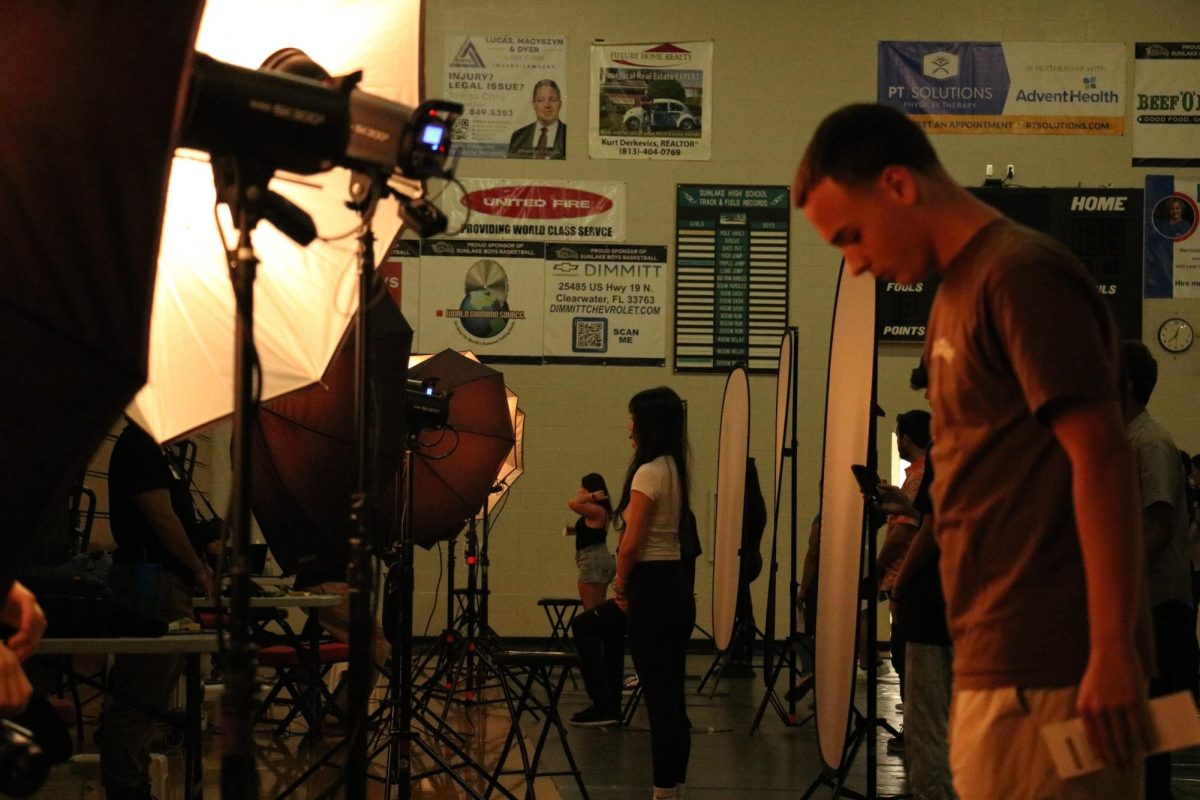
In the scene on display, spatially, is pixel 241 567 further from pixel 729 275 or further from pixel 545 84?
pixel 545 84

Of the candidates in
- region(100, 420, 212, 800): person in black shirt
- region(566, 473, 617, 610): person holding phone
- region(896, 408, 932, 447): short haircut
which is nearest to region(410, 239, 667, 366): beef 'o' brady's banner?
region(566, 473, 617, 610): person holding phone

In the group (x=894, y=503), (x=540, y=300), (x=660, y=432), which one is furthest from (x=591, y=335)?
(x=894, y=503)

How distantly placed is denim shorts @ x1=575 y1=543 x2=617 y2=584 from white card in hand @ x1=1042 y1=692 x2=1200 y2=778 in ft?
23.4

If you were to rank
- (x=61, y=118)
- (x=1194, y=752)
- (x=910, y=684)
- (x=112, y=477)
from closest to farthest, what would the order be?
1. (x=61, y=118)
2. (x=910, y=684)
3. (x=112, y=477)
4. (x=1194, y=752)

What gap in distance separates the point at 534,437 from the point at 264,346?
8.19 metres

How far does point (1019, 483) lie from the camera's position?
1.62m

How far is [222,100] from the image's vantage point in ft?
5.67

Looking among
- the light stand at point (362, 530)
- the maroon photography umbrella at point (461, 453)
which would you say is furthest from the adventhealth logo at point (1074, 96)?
the light stand at point (362, 530)

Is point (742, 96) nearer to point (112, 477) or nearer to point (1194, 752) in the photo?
point (1194, 752)

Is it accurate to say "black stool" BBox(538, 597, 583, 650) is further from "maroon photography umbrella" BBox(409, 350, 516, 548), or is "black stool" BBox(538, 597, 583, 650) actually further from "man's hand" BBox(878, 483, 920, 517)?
"man's hand" BBox(878, 483, 920, 517)

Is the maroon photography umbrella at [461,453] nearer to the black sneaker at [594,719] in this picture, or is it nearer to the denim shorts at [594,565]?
the black sneaker at [594,719]

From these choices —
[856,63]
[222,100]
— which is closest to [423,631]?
[856,63]

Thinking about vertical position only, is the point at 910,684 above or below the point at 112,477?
below

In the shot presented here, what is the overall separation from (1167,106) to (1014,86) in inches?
51.0
